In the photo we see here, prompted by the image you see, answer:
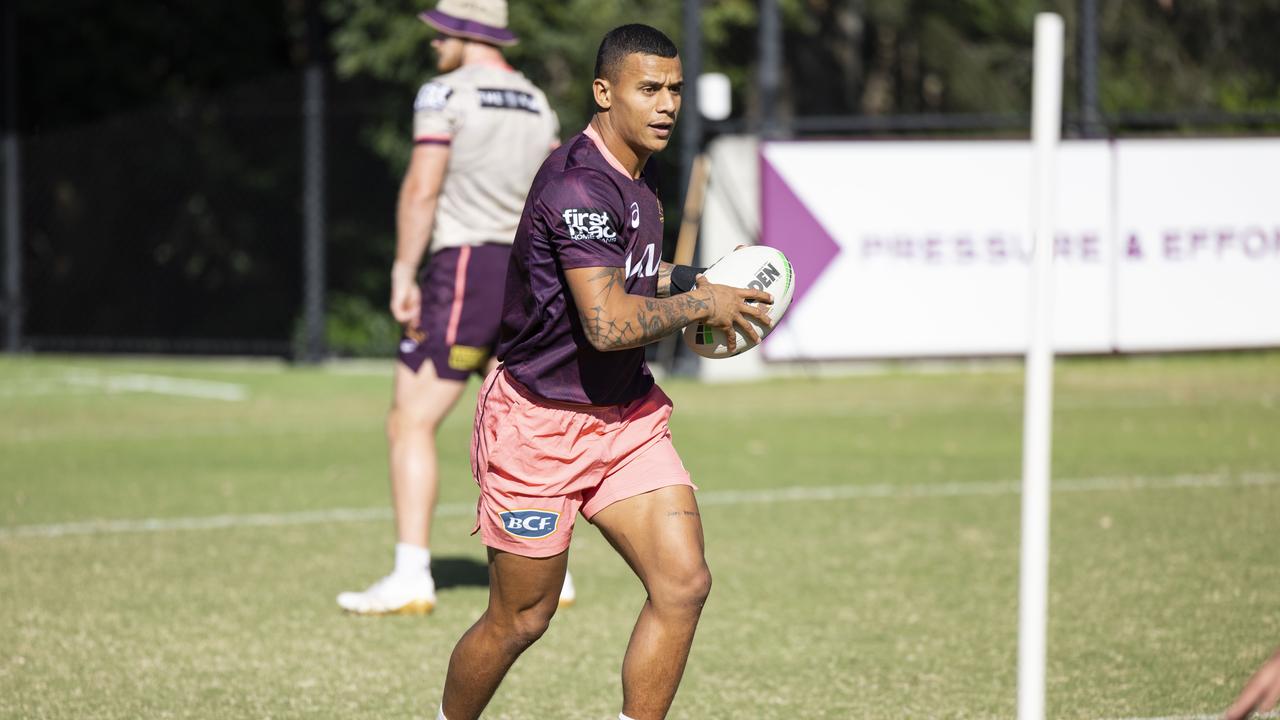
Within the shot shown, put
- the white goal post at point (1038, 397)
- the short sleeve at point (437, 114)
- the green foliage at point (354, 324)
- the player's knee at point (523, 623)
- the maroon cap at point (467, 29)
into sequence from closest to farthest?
the white goal post at point (1038, 397) → the player's knee at point (523, 623) → the short sleeve at point (437, 114) → the maroon cap at point (467, 29) → the green foliage at point (354, 324)

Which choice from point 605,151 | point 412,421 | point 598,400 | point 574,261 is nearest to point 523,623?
point 598,400

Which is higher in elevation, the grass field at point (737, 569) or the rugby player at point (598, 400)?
the rugby player at point (598, 400)

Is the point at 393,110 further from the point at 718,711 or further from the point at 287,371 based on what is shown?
the point at 718,711

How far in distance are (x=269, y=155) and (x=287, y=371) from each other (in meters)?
5.68

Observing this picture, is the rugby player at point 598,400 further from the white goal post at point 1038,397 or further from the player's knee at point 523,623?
the white goal post at point 1038,397

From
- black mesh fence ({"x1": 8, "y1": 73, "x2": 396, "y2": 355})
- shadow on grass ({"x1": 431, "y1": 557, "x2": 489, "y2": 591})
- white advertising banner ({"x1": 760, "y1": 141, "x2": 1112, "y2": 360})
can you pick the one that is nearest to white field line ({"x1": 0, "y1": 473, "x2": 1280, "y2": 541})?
shadow on grass ({"x1": 431, "y1": 557, "x2": 489, "y2": 591})

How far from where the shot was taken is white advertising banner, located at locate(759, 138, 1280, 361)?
53.9ft

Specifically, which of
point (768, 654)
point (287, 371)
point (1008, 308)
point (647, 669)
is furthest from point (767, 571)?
point (287, 371)

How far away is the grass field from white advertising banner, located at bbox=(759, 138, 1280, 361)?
2059 mm

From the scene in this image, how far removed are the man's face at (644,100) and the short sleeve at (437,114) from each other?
2.61 m

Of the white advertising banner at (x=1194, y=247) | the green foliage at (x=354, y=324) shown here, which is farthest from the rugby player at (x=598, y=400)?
the green foliage at (x=354, y=324)

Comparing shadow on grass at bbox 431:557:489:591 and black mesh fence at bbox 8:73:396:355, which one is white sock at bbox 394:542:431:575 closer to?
shadow on grass at bbox 431:557:489:591

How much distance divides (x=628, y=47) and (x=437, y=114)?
8.66 feet

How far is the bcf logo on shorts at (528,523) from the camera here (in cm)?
460
